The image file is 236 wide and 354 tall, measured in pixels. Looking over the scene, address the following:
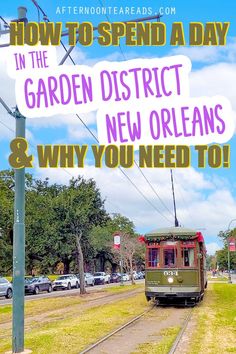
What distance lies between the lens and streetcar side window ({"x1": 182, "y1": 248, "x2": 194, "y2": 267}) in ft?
76.7

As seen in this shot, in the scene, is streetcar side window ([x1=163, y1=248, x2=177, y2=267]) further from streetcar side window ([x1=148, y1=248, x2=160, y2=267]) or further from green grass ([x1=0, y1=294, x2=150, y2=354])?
green grass ([x1=0, y1=294, x2=150, y2=354])

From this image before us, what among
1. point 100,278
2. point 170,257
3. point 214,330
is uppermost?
point 170,257

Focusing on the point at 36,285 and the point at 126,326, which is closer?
the point at 126,326

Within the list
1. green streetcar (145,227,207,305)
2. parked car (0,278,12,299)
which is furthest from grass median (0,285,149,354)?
parked car (0,278,12,299)

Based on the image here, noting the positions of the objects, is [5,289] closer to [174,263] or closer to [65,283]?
[65,283]

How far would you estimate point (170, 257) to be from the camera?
23.7m

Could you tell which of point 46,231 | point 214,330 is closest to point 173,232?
point 214,330

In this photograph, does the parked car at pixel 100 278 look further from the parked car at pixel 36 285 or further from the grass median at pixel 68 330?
the grass median at pixel 68 330

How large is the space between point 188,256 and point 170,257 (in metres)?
0.76

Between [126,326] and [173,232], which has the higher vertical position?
[173,232]

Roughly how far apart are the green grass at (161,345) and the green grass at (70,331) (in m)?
1.39

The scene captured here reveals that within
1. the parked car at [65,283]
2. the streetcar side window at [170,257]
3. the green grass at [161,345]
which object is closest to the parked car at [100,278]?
the parked car at [65,283]

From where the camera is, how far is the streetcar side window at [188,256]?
2339cm

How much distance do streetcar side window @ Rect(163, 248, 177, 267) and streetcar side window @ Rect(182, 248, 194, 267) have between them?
15.8 inches
